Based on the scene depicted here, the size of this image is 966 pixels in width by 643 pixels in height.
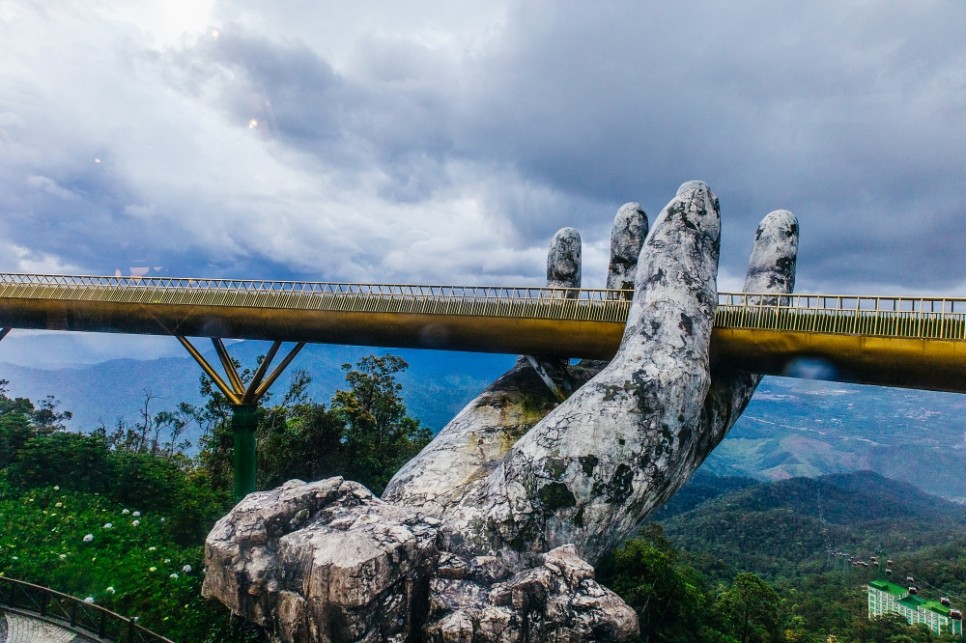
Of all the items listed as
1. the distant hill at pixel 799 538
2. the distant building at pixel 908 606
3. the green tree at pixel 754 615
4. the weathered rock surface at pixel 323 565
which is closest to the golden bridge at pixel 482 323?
the weathered rock surface at pixel 323 565

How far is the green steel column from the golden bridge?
86 mm

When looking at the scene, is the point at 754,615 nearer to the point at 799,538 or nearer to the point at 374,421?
the point at 374,421

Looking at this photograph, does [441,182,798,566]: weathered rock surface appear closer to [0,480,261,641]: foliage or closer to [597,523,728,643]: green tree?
[0,480,261,641]: foliage

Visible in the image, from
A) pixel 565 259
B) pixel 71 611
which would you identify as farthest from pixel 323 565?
pixel 565 259

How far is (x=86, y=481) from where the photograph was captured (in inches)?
758

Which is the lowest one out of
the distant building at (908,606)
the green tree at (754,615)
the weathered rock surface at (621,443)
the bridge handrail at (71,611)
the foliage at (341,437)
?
the distant building at (908,606)

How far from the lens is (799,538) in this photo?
109938 millimetres

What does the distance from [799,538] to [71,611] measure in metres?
132

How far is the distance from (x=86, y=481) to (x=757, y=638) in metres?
34.8

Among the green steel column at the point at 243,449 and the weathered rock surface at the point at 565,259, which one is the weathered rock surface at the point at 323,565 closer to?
the green steel column at the point at 243,449

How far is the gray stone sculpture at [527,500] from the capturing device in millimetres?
8570

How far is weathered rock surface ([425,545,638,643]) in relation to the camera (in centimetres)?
841

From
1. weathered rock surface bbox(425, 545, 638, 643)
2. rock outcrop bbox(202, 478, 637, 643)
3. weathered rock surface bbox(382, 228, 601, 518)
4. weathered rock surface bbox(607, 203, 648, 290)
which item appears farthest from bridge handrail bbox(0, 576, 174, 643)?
weathered rock surface bbox(607, 203, 648, 290)

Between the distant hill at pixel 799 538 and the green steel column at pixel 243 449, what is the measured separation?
67.1 meters
